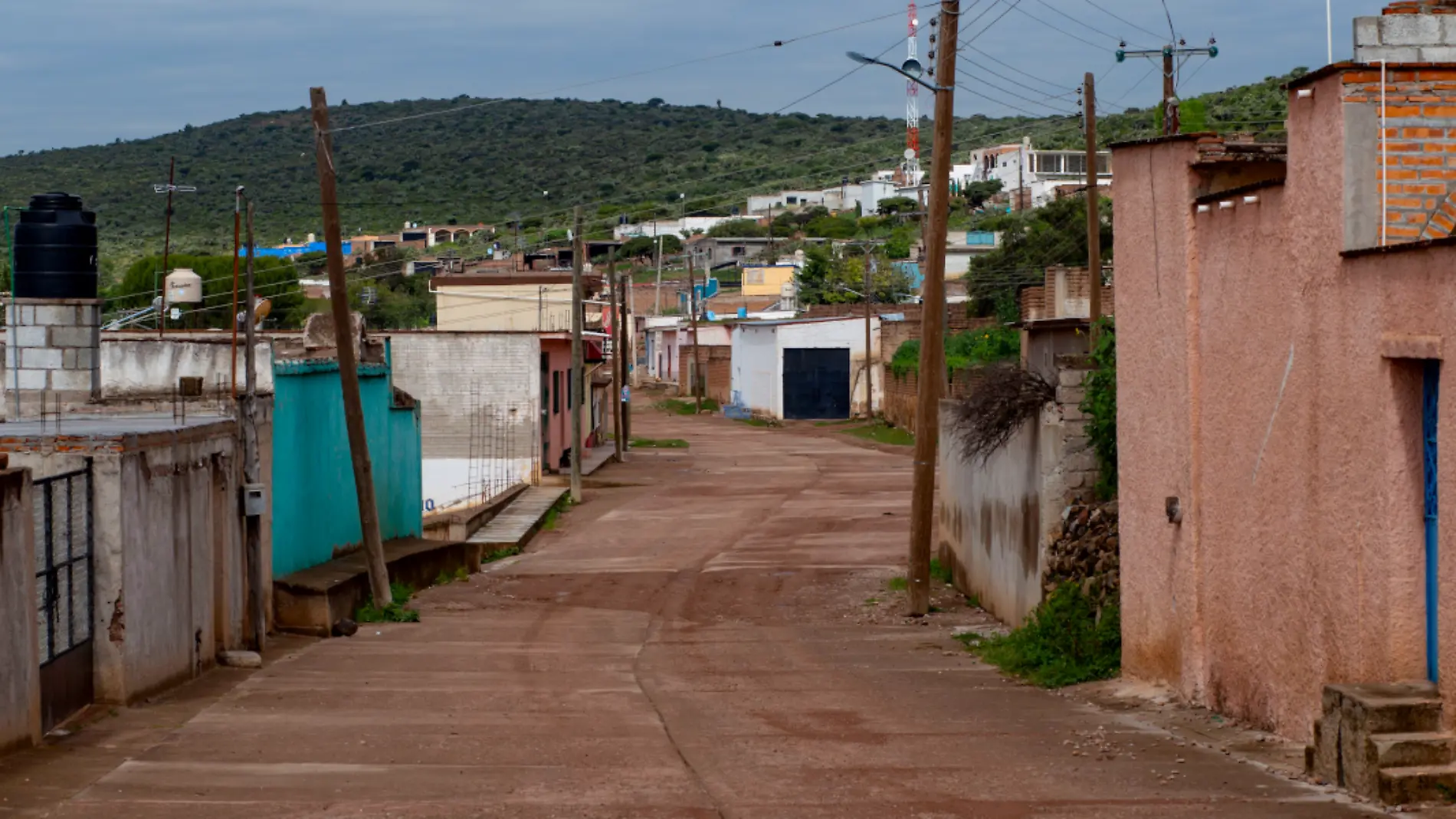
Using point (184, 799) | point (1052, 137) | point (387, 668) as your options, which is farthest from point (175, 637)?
point (1052, 137)

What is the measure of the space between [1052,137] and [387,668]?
139 m

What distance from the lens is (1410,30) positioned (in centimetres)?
1071

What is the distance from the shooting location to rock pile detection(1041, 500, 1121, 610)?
15758mm

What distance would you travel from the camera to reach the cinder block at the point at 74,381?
19.0 meters

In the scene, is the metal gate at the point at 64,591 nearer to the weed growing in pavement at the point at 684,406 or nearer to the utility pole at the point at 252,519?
the utility pole at the point at 252,519

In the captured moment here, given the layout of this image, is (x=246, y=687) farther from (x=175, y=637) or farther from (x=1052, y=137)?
(x=1052, y=137)

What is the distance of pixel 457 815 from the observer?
9.34 meters

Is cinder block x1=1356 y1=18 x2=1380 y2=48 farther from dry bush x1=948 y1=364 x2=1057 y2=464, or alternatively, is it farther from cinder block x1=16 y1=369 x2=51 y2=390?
cinder block x1=16 y1=369 x2=51 y2=390

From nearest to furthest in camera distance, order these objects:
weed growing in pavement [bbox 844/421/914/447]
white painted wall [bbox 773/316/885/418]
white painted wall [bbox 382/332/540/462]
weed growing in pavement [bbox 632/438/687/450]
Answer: white painted wall [bbox 382/332/540/462] → weed growing in pavement [bbox 632/438/687/450] → weed growing in pavement [bbox 844/421/914/447] → white painted wall [bbox 773/316/885/418]

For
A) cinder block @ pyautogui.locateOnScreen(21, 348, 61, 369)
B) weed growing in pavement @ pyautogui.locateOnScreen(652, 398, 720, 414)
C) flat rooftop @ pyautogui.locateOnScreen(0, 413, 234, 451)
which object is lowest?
weed growing in pavement @ pyautogui.locateOnScreen(652, 398, 720, 414)

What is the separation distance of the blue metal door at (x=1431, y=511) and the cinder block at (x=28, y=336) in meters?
14.8

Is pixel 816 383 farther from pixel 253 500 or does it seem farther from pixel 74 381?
pixel 253 500

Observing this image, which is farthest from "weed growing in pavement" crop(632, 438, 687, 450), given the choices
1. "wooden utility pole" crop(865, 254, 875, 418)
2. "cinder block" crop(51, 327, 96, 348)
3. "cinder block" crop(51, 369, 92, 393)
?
"cinder block" crop(51, 327, 96, 348)

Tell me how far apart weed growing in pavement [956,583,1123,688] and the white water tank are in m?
15.2
